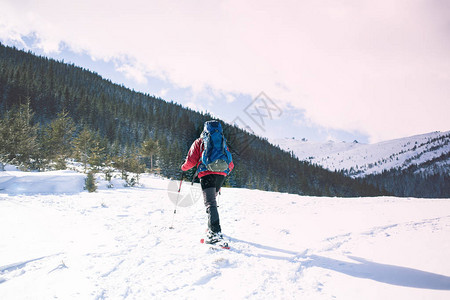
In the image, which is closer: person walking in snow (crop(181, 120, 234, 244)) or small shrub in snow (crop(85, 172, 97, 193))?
A: person walking in snow (crop(181, 120, 234, 244))

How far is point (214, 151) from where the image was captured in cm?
362

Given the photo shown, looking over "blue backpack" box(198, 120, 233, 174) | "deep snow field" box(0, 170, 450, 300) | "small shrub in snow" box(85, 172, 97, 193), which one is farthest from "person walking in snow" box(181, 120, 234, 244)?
"small shrub in snow" box(85, 172, 97, 193)

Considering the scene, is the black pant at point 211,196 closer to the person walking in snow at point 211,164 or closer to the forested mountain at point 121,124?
the person walking in snow at point 211,164

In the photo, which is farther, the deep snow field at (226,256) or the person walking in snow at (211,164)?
the person walking in snow at (211,164)

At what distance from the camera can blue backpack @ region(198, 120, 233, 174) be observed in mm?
3549

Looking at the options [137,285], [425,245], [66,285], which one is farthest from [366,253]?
[66,285]

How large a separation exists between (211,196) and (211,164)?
58cm

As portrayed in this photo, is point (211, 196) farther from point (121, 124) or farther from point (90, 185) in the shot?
point (121, 124)

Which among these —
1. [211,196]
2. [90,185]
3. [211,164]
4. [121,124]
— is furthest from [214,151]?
[121,124]

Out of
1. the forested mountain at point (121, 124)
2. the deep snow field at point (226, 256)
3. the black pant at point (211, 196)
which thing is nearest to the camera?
the deep snow field at point (226, 256)

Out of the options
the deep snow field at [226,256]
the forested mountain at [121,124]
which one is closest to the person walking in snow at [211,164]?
the deep snow field at [226,256]

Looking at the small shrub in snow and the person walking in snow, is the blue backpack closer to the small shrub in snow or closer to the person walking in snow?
the person walking in snow

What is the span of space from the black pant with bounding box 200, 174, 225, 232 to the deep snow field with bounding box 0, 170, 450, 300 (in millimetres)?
437

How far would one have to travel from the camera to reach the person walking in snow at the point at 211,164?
3.48 metres
